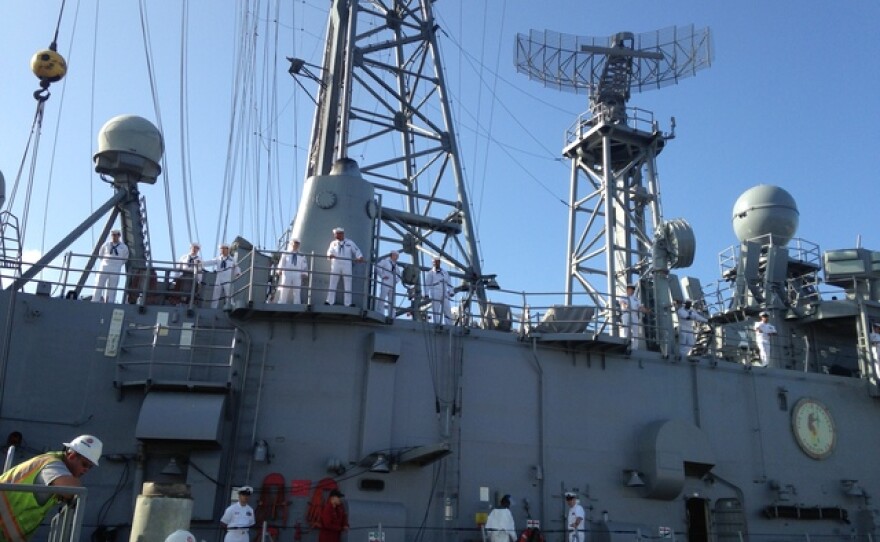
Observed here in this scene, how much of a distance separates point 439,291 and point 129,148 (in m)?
7.08

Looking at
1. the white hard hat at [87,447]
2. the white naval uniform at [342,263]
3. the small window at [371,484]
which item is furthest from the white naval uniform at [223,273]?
the white hard hat at [87,447]

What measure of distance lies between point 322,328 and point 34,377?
392 cm

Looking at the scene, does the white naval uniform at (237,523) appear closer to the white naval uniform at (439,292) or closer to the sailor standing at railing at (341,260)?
the sailor standing at railing at (341,260)

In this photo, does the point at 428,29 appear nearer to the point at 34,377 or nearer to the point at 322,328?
the point at 322,328

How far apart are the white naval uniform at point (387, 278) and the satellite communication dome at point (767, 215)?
12069 millimetres

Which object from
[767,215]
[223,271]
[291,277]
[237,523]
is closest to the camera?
[237,523]

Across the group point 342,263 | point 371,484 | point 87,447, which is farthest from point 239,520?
point 87,447

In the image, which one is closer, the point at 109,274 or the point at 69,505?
the point at 69,505

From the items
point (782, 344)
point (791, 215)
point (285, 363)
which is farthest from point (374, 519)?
point (791, 215)

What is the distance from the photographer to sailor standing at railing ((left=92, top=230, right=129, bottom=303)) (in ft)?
42.6

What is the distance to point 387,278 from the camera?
1354 cm

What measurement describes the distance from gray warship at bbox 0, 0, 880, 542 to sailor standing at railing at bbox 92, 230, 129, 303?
291mm

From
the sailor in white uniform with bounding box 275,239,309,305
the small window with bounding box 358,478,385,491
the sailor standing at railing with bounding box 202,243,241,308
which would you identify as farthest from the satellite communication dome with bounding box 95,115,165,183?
the small window with bounding box 358,478,385,491

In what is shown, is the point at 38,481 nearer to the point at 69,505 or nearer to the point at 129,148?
the point at 69,505
